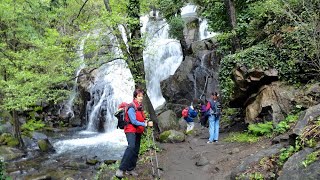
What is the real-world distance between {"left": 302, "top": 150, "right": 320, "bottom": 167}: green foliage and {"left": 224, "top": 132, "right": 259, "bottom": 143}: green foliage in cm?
390

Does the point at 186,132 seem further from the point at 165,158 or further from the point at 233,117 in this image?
the point at 165,158

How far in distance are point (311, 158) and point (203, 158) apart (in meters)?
3.87

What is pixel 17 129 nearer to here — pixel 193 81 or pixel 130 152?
pixel 193 81

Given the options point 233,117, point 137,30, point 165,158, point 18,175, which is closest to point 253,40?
point 233,117

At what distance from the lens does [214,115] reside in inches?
411

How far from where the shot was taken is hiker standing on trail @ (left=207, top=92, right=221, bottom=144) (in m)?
10.3

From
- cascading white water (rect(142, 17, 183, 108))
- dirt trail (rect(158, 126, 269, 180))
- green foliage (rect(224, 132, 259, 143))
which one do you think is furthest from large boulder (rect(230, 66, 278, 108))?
cascading white water (rect(142, 17, 183, 108))

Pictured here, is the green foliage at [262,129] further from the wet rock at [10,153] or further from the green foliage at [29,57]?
the wet rock at [10,153]

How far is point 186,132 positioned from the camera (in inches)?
514

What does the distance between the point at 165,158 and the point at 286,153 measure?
4374 mm

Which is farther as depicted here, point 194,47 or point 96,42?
point 194,47

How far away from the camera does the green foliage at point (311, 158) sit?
502 cm

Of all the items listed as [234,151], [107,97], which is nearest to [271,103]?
[234,151]

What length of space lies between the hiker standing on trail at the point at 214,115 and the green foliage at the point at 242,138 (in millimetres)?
454
